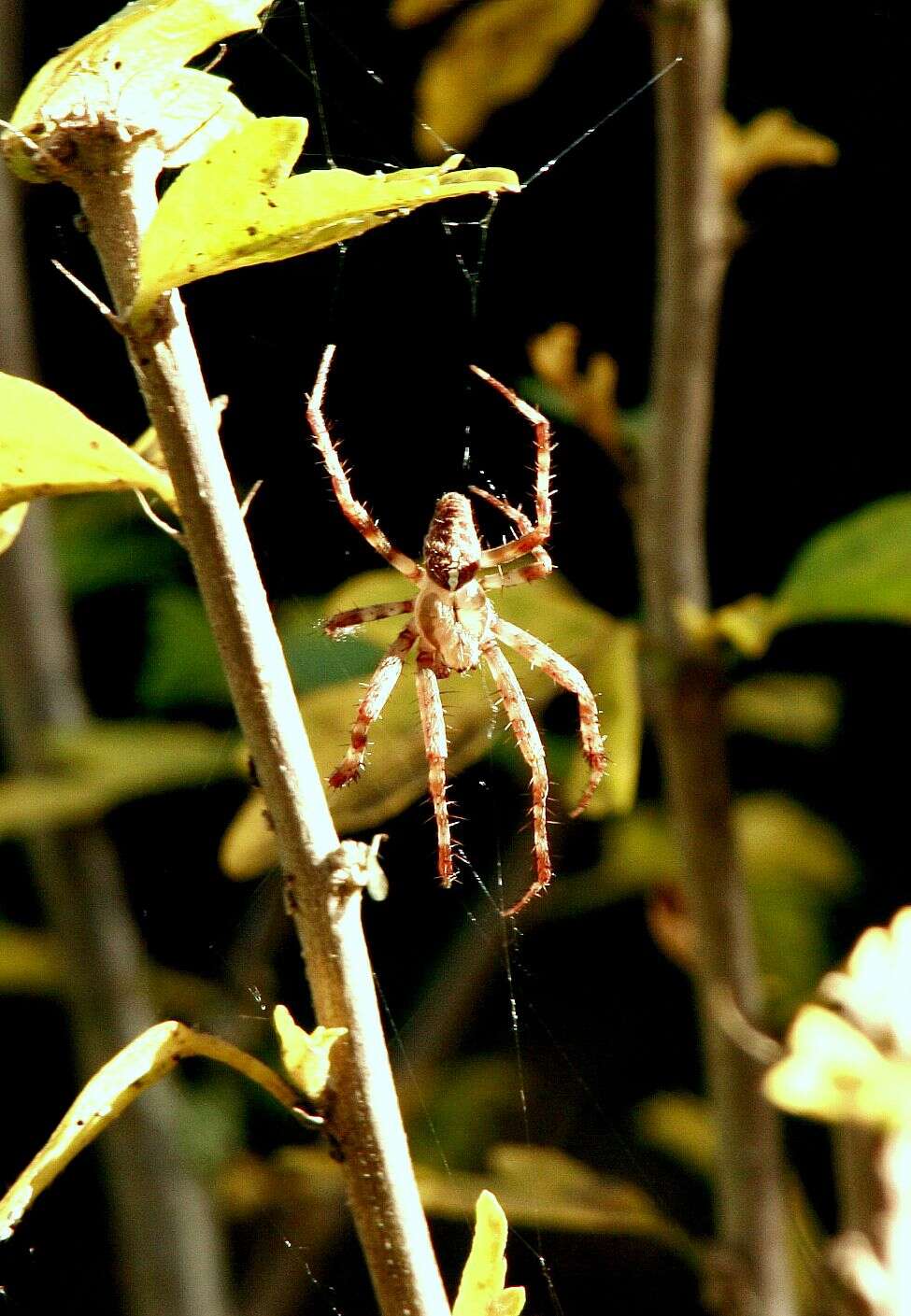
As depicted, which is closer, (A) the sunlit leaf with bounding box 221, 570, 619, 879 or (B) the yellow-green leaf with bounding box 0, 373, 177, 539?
(B) the yellow-green leaf with bounding box 0, 373, 177, 539

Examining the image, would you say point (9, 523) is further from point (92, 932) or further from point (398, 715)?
point (92, 932)

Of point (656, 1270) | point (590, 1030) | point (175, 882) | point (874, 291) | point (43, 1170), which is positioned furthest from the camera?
point (656, 1270)

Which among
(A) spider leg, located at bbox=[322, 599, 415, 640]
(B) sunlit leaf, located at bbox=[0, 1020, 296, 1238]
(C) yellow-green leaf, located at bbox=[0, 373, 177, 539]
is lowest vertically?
Answer: (B) sunlit leaf, located at bbox=[0, 1020, 296, 1238]

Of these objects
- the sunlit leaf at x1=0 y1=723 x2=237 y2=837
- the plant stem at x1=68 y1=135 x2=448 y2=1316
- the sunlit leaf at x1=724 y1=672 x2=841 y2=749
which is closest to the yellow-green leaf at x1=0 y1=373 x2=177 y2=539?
the plant stem at x1=68 y1=135 x2=448 y2=1316

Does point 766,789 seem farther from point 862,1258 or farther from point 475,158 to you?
point 862,1258

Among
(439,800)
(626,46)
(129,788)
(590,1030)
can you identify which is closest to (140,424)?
(129,788)

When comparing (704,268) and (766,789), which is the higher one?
(704,268)

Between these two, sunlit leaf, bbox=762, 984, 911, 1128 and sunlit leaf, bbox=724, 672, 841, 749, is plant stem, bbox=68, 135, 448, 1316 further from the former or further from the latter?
sunlit leaf, bbox=724, 672, 841, 749

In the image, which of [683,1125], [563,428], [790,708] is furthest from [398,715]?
[790,708]

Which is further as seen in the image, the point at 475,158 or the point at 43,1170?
the point at 475,158
